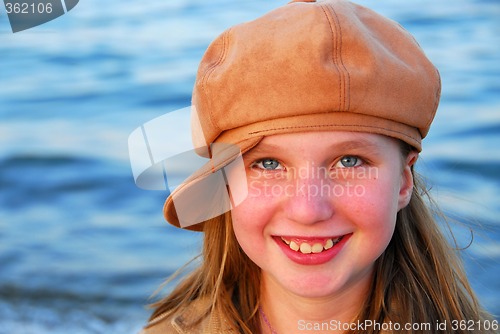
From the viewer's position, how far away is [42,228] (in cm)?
478

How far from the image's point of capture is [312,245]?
2.25 metres

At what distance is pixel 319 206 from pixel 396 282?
47 cm

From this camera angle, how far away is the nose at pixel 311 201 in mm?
2141

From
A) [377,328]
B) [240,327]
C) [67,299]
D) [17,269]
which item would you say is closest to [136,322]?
[67,299]

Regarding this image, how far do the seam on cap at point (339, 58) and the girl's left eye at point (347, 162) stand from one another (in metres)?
0.16

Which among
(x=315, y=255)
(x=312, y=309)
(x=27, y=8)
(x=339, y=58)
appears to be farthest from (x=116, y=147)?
(x=339, y=58)

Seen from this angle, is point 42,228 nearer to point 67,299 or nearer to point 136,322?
point 67,299

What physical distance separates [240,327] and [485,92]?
4.03 metres

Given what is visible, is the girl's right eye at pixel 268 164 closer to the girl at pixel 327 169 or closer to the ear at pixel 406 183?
the girl at pixel 327 169

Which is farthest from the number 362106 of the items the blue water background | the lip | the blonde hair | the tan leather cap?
the lip

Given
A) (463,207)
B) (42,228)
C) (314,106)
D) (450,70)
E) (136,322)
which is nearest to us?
(314,106)
